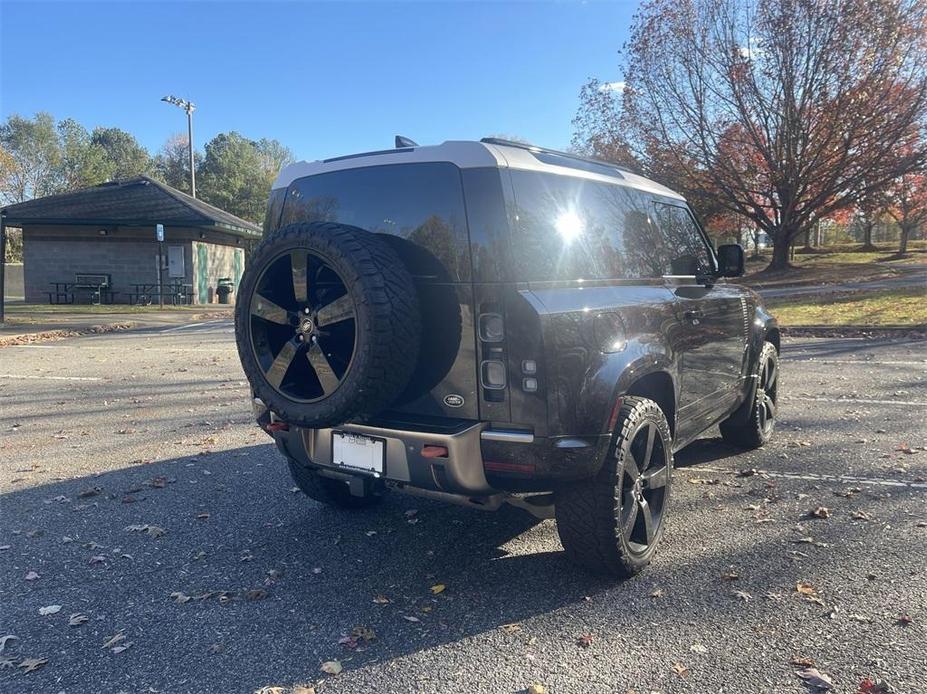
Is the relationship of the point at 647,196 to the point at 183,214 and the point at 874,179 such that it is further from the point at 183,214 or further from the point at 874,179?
the point at 874,179

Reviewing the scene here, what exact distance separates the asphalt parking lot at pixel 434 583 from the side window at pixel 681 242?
1548 millimetres

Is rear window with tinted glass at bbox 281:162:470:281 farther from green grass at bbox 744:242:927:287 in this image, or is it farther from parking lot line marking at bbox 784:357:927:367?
green grass at bbox 744:242:927:287

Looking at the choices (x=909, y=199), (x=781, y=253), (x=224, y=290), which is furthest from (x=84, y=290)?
(x=909, y=199)

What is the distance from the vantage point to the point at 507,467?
2875mm

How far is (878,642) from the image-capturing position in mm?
2676

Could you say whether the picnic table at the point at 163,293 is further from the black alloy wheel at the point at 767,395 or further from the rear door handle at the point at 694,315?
the rear door handle at the point at 694,315

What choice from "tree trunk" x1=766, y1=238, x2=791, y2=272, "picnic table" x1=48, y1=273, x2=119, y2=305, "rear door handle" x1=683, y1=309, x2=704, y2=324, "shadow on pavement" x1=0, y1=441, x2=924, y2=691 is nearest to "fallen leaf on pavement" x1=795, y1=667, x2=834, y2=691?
"shadow on pavement" x1=0, y1=441, x2=924, y2=691

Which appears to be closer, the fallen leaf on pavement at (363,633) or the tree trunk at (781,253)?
the fallen leaf on pavement at (363,633)

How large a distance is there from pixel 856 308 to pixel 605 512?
601 inches

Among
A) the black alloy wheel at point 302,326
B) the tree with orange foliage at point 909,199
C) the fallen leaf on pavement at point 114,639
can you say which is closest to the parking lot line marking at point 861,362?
the black alloy wheel at point 302,326

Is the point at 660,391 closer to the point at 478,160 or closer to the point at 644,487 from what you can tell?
the point at 644,487

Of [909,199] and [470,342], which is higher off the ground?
[909,199]

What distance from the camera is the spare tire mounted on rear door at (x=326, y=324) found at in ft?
9.29

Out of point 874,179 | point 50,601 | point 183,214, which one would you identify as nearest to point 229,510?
point 50,601
